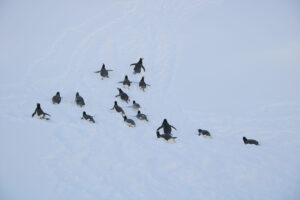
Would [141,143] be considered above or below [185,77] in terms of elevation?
below

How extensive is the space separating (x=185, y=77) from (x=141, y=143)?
6.99m

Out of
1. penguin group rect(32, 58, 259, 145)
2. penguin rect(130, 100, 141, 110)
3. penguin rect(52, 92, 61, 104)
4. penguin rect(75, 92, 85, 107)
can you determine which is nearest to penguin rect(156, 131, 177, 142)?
penguin group rect(32, 58, 259, 145)

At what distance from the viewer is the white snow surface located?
8367 millimetres

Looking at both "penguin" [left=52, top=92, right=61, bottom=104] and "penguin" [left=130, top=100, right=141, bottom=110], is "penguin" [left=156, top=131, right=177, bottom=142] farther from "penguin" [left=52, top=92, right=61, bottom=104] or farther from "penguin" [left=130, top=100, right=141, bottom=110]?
"penguin" [left=52, top=92, right=61, bottom=104]

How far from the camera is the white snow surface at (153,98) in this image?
27.5 feet

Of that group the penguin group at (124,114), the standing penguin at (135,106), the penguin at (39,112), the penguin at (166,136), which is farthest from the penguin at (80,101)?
the penguin at (166,136)

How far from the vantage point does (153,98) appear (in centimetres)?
1423

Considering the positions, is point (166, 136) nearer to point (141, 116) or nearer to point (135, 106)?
point (141, 116)

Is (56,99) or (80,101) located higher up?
(80,101)

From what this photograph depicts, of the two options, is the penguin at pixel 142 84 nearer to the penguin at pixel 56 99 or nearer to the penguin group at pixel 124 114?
the penguin group at pixel 124 114

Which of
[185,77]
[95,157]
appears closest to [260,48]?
[185,77]

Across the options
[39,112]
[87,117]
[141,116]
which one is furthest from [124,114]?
[39,112]

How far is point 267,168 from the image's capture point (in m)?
9.76

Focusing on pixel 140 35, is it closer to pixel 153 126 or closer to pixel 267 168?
pixel 153 126
